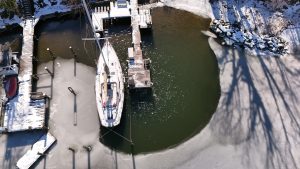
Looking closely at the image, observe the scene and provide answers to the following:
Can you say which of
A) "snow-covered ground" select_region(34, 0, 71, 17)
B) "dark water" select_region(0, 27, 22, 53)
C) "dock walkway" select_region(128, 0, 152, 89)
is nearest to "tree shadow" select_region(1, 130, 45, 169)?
"dark water" select_region(0, 27, 22, 53)

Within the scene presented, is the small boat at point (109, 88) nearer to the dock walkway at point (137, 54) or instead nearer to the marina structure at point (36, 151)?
the dock walkway at point (137, 54)

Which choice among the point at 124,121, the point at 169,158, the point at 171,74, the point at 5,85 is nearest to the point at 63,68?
the point at 5,85

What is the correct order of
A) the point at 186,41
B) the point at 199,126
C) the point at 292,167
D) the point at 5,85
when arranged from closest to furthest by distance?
the point at 292,167 < the point at 199,126 < the point at 5,85 < the point at 186,41

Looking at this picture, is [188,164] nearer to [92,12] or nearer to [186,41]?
[186,41]

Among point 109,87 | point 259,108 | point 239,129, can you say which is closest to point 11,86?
point 109,87

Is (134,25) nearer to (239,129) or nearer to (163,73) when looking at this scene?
(163,73)

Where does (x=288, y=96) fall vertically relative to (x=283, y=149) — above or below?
above
